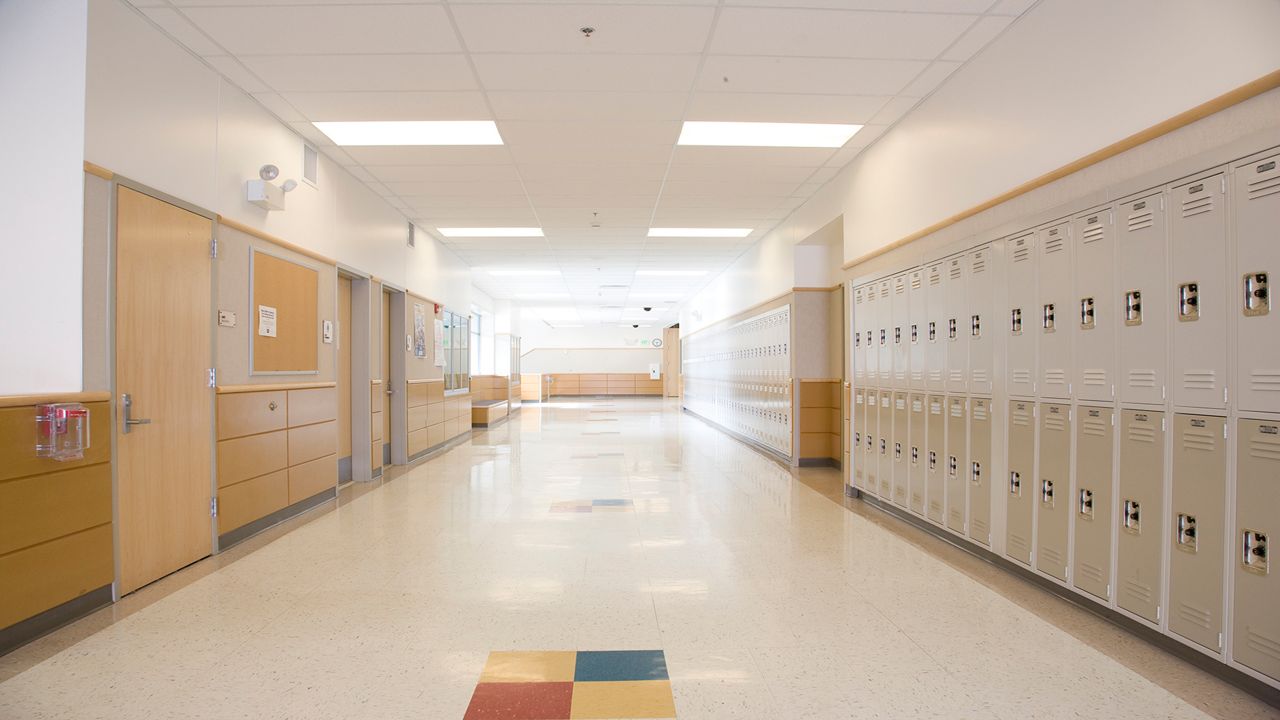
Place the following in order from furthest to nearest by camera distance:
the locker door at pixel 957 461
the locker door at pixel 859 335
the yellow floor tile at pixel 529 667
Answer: the locker door at pixel 859 335
the locker door at pixel 957 461
the yellow floor tile at pixel 529 667

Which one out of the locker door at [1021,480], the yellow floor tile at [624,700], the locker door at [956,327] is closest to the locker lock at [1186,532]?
the locker door at [1021,480]

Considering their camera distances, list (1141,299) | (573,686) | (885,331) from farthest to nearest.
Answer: (885,331) < (1141,299) < (573,686)

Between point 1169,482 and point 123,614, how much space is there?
4748 millimetres

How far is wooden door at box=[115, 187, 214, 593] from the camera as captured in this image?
3.48 m

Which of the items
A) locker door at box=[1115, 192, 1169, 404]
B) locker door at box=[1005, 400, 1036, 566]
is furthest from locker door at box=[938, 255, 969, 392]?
locker door at box=[1115, 192, 1169, 404]

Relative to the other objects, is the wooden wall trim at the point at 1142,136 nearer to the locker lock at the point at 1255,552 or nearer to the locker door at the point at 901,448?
the locker door at the point at 901,448

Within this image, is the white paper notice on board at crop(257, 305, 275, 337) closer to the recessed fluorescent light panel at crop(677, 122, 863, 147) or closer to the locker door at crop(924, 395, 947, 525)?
the recessed fluorescent light panel at crop(677, 122, 863, 147)

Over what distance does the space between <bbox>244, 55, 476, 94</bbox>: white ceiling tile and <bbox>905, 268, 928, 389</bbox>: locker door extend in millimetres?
3474

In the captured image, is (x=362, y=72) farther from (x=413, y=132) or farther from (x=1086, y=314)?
(x=1086, y=314)

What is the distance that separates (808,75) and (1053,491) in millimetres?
2965

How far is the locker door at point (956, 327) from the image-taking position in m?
4.27

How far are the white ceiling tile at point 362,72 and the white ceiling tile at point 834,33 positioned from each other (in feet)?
5.69

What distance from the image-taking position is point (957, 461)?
4.39 m

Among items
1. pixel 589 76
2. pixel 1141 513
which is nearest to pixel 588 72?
pixel 589 76
